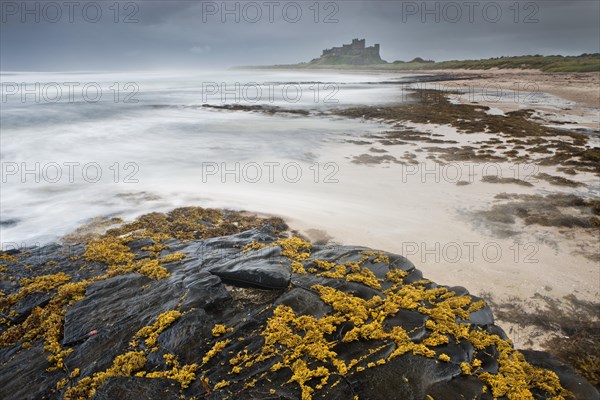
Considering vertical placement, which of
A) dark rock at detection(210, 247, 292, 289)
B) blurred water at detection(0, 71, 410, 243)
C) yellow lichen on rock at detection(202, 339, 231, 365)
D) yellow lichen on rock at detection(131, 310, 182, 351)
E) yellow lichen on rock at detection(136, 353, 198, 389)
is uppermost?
blurred water at detection(0, 71, 410, 243)

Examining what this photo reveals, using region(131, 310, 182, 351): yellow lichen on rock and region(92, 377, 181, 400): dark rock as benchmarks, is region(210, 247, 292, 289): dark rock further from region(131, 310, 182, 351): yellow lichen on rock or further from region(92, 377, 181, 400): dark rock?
region(92, 377, 181, 400): dark rock

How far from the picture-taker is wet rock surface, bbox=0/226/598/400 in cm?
320

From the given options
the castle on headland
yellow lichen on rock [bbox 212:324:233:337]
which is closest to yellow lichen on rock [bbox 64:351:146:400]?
yellow lichen on rock [bbox 212:324:233:337]

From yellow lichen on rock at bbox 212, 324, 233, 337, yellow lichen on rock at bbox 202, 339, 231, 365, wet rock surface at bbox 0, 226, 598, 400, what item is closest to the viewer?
wet rock surface at bbox 0, 226, 598, 400

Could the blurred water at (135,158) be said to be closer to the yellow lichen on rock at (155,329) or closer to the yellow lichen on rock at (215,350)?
the yellow lichen on rock at (155,329)

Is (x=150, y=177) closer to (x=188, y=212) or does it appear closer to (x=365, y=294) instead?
(x=188, y=212)

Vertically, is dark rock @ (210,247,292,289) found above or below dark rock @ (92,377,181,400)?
above

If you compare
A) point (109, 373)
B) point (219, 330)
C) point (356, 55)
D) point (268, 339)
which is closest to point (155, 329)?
point (109, 373)

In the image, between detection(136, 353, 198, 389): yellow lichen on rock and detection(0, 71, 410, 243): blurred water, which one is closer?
detection(136, 353, 198, 389): yellow lichen on rock

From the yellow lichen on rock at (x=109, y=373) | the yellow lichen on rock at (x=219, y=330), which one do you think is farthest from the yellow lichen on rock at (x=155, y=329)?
the yellow lichen on rock at (x=219, y=330)

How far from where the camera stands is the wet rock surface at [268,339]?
3199mm

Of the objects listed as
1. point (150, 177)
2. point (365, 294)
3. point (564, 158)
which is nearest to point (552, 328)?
point (365, 294)

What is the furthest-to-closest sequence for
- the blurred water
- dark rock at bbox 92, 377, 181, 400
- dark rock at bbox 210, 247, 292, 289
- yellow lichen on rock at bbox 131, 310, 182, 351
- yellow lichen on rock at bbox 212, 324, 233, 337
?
the blurred water < dark rock at bbox 210, 247, 292, 289 < yellow lichen on rock at bbox 212, 324, 233, 337 < yellow lichen on rock at bbox 131, 310, 182, 351 < dark rock at bbox 92, 377, 181, 400

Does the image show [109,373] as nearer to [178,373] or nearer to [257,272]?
[178,373]
